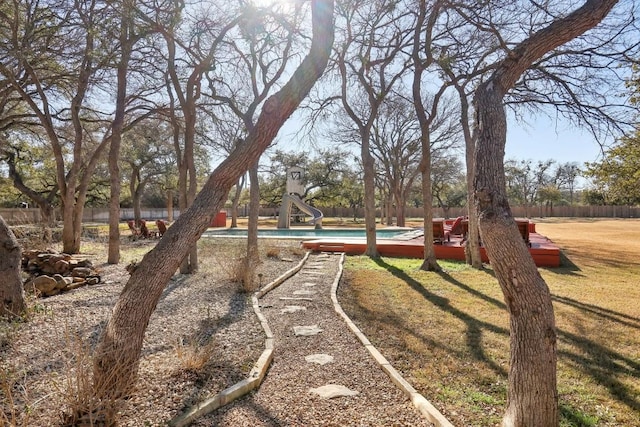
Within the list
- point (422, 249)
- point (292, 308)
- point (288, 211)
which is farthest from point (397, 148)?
point (292, 308)

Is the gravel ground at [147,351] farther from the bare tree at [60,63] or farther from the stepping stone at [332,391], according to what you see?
→ the bare tree at [60,63]

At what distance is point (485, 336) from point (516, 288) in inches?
103

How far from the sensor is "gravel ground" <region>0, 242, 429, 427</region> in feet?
8.28

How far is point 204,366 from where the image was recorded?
329 centimetres

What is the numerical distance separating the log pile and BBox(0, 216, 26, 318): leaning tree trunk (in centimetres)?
182

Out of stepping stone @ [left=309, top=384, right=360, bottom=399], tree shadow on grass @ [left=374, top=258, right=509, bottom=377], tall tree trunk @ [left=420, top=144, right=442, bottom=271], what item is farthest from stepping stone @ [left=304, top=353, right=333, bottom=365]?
tall tree trunk @ [left=420, top=144, right=442, bottom=271]

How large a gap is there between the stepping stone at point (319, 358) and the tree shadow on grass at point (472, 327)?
1.49 metres

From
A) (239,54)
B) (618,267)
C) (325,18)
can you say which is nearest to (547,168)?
(618,267)

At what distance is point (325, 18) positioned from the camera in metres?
3.57

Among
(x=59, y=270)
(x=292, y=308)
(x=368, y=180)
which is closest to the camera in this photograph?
(x=292, y=308)

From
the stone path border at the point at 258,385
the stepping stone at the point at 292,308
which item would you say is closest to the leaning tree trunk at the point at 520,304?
the stone path border at the point at 258,385

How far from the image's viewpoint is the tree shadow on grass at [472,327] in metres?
3.76

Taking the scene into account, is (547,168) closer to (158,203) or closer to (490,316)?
(158,203)

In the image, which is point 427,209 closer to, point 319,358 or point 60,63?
point 319,358
